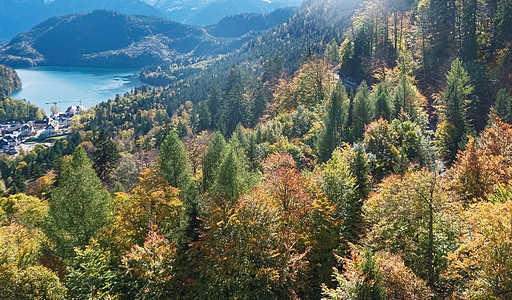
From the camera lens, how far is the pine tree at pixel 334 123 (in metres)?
63.0

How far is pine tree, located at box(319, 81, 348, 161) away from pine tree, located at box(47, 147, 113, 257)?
4104 cm

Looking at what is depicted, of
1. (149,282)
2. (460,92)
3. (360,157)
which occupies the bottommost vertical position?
(149,282)

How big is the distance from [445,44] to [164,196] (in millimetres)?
87008

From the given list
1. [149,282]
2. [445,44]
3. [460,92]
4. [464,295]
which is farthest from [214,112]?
[464,295]

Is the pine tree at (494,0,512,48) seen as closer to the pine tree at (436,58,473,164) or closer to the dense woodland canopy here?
the dense woodland canopy

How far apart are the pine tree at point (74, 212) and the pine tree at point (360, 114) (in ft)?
161

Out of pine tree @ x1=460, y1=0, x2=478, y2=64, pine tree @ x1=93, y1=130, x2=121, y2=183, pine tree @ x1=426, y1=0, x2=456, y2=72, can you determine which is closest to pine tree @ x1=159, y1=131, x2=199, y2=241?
pine tree @ x1=93, y1=130, x2=121, y2=183

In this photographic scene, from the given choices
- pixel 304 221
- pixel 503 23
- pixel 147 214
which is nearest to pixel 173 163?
pixel 147 214

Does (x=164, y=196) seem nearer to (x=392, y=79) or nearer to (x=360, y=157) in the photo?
(x=360, y=157)

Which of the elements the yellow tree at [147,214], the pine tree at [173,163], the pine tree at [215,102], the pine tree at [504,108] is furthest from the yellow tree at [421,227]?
the pine tree at [215,102]

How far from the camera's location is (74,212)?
38.6 m

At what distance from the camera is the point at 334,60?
12925 cm

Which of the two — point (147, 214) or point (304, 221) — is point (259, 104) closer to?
point (147, 214)

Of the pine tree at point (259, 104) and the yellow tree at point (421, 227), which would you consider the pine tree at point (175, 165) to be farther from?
the pine tree at point (259, 104)
